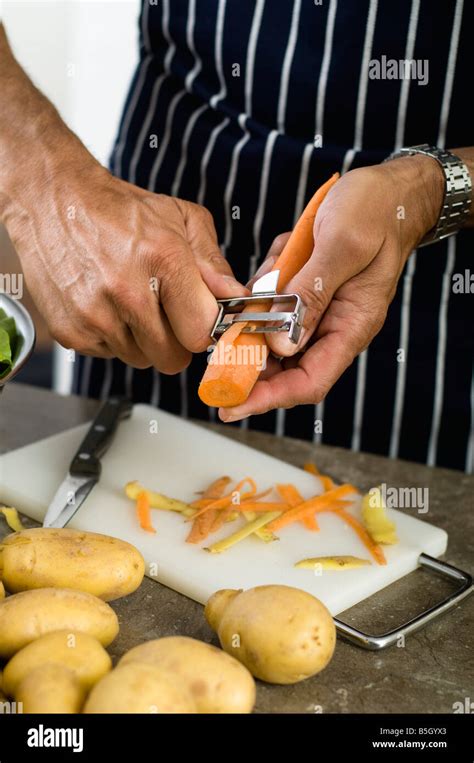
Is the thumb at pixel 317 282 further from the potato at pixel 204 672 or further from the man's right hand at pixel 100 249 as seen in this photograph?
the potato at pixel 204 672

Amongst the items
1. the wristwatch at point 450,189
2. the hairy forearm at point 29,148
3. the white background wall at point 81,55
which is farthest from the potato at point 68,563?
the white background wall at point 81,55

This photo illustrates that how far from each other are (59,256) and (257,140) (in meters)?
0.59

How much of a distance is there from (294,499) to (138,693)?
27.0 inches

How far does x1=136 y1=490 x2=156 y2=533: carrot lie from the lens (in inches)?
54.0

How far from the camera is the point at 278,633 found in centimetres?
95

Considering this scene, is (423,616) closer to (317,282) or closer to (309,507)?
(309,507)

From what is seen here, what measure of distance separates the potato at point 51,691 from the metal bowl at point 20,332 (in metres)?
0.60

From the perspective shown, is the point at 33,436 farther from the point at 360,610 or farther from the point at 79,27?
the point at 79,27

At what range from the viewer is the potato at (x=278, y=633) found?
0.95 meters

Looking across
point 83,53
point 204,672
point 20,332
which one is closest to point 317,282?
point 20,332

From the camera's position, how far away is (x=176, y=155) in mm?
1964

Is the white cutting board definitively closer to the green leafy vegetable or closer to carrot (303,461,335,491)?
carrot (303,461,335,491)
